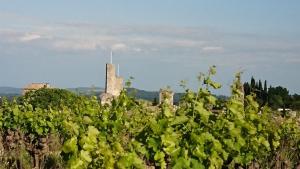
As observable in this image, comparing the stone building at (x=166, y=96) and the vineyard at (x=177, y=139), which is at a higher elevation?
the stone building at (x=166, y=96)

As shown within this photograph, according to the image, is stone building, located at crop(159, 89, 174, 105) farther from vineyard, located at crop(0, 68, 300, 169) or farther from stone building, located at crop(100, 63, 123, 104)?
stone building, located at crop(100, 63, 123, 104)

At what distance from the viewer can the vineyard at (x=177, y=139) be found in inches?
206

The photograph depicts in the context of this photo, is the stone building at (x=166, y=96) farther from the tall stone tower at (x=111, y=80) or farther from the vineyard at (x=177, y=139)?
the tall stone tower at (x=111, y=80)

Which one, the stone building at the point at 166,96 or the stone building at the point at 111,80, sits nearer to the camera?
the stone building at the point at 166,96

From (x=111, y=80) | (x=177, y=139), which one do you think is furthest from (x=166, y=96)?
(x=111, y=80)

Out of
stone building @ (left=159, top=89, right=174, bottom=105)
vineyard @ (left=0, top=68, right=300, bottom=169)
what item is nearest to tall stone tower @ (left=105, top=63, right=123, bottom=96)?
vineyard @ (left=0, top=68, right=300, bottom=169)

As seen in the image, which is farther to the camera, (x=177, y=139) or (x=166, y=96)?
(x=166, y=96)

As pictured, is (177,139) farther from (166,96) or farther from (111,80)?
(111,80)

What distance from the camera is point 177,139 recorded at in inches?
234

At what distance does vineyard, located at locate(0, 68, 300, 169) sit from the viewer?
523 centimetres

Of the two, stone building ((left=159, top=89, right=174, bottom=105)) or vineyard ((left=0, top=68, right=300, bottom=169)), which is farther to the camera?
stone building ((left=159, top=89, right=174, bottom=105))

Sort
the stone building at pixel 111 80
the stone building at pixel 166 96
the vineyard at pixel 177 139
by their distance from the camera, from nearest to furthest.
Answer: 1. the vineyard at pixel 177 139
2. the stone building at pixel 166 96
3. the stone building at pixel 111 80

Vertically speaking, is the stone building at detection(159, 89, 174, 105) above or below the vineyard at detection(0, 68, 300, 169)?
above

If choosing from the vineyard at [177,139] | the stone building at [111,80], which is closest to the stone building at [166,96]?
the vineyard at [177,139]
